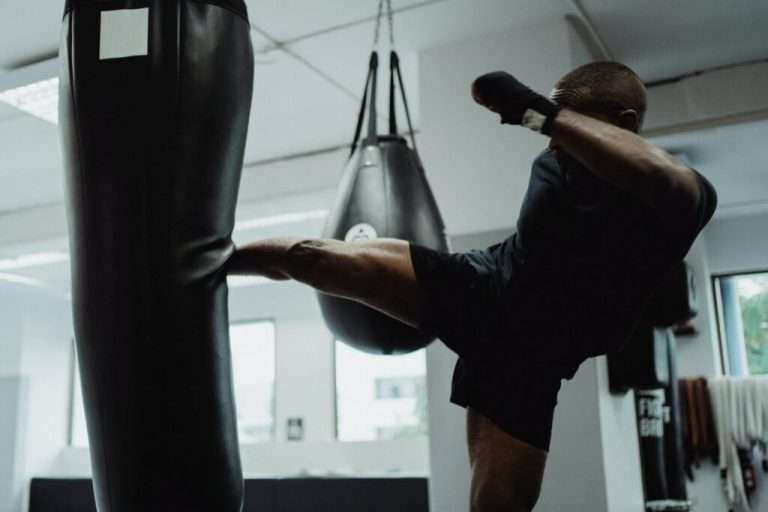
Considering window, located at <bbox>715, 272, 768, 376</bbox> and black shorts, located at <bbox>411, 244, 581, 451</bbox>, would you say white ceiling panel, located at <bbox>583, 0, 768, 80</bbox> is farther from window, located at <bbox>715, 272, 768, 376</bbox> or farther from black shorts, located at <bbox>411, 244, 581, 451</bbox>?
window, located at <bbox>715, 272, 768, 376</bbox>

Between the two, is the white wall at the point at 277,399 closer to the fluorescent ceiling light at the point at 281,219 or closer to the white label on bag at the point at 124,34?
the fluorescent ceiling light at the point at 281,219

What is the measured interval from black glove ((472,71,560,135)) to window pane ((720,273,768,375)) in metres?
5.46

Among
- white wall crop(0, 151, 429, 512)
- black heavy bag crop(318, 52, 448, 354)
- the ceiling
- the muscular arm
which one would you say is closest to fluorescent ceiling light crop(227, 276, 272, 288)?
white wall crop(0, 151, 429, 512)

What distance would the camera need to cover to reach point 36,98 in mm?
4230

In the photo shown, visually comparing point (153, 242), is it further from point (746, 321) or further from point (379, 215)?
point (746, 321)

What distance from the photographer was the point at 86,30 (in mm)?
1595

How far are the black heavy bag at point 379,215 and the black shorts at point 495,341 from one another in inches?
27.2

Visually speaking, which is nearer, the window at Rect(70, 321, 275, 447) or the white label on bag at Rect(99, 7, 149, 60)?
the white label on bag at Rect(99, 7, 149, 60)

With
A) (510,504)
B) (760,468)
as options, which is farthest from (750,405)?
(510,504)

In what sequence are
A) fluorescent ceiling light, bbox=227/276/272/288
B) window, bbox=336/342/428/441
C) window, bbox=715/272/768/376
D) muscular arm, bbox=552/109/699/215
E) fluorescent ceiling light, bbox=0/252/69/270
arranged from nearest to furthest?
muscular arm, bbox=552/109/699/215
window, bbox=715/272/768/376
fluorescent ceiling light, bbox=0/252/69/270
fluorescent ceiling light, bbox=227/276/272/288
window, bbox=336/342/428/441

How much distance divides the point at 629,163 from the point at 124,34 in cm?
102

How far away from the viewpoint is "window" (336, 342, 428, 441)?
922 cm

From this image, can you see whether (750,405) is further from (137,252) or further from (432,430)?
(137,252)

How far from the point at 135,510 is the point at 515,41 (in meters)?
2.91
